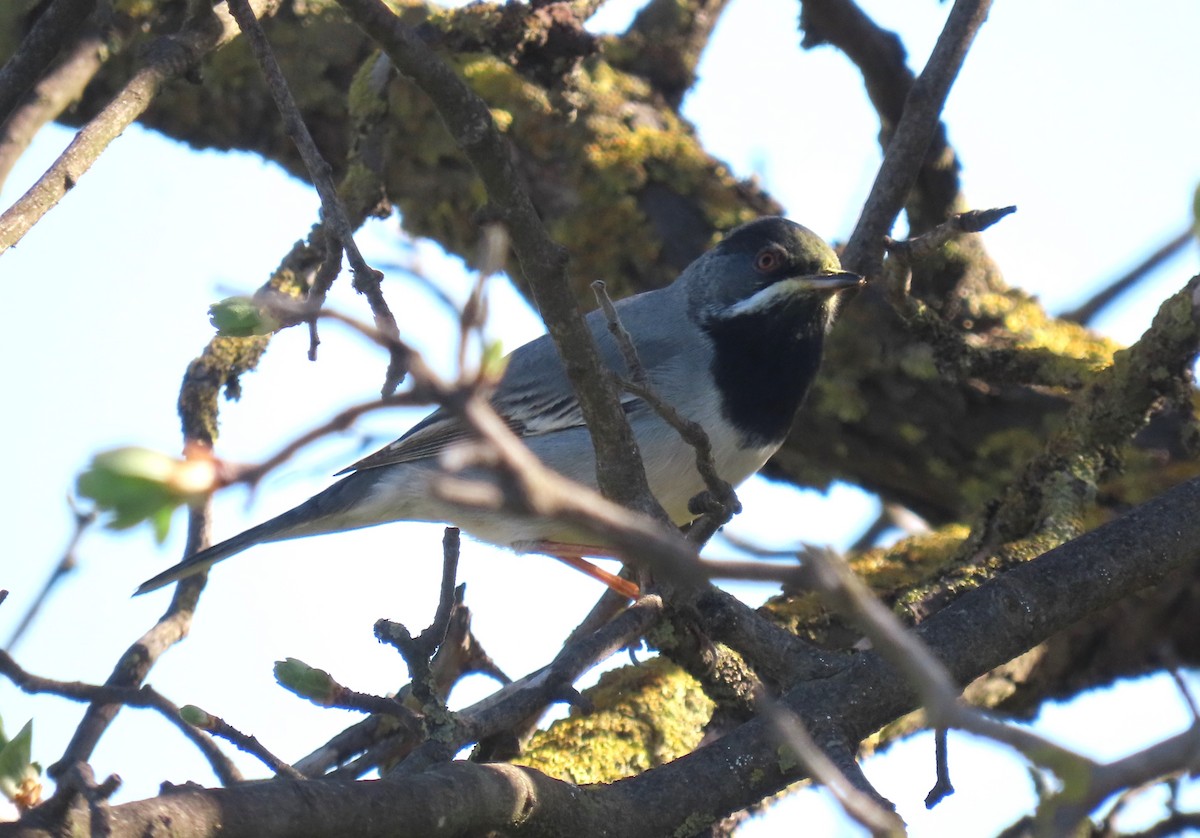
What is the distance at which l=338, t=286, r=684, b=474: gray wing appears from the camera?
229 inches

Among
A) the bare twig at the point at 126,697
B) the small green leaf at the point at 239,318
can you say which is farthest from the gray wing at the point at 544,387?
the small green leaf at the point at 239,318

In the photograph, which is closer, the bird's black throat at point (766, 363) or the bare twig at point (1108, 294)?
the bird's black throat at point (766, 363)

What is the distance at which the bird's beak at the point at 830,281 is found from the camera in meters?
5.41

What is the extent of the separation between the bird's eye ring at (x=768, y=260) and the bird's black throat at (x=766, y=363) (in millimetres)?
212

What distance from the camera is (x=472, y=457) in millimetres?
1473

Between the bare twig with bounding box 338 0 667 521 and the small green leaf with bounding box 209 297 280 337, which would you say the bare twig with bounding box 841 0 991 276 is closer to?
the bare twig with bounding box 338 0 667 521

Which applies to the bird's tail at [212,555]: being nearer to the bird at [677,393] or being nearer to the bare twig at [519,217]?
the bird at [677,393]

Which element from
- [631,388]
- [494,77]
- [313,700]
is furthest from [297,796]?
[494,77]

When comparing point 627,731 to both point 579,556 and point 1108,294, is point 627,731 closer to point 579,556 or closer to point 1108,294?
point 579,556

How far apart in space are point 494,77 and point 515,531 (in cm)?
277

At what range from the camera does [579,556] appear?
234 inches

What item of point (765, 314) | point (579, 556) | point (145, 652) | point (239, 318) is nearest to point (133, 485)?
point (239, 318)

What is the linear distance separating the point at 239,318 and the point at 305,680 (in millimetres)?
1153

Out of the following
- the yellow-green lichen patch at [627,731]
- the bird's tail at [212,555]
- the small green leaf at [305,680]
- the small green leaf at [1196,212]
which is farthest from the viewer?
the bird's tail at [212,555]
